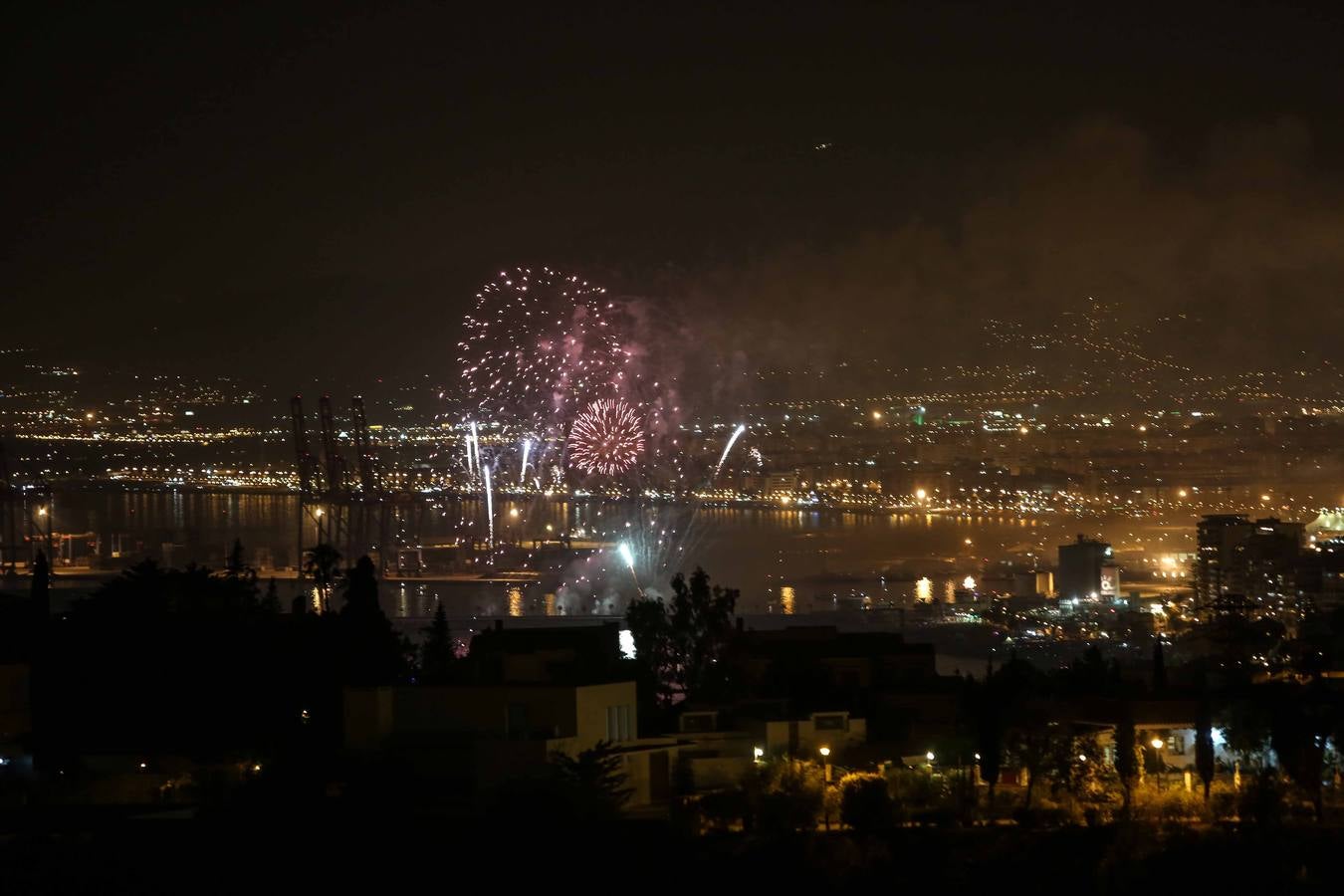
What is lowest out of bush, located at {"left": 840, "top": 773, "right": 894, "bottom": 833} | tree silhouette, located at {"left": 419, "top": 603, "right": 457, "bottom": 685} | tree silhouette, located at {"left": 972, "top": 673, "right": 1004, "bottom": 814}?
bush, located at {"left": 840, "top": 773, "right": 894, "bottom": 833}

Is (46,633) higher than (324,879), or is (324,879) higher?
(46,633)

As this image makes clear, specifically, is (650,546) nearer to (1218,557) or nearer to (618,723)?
(1218,557)

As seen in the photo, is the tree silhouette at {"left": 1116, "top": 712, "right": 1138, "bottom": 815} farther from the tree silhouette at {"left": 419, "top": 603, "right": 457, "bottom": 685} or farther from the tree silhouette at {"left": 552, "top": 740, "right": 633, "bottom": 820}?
the tree silhouette at {"left": 419, "top": 603, "right": 457, "bottom": 685}

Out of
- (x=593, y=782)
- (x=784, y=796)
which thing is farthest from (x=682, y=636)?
(x=593, y=782)

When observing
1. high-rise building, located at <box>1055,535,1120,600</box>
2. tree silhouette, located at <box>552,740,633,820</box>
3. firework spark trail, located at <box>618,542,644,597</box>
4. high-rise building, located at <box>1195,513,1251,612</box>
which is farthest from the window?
high-rise building, located at <box>1055,535,1120,600</box>

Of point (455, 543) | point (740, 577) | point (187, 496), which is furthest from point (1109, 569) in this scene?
point (187, 496)

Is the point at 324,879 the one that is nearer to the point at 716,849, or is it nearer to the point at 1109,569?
the point at 716,849
